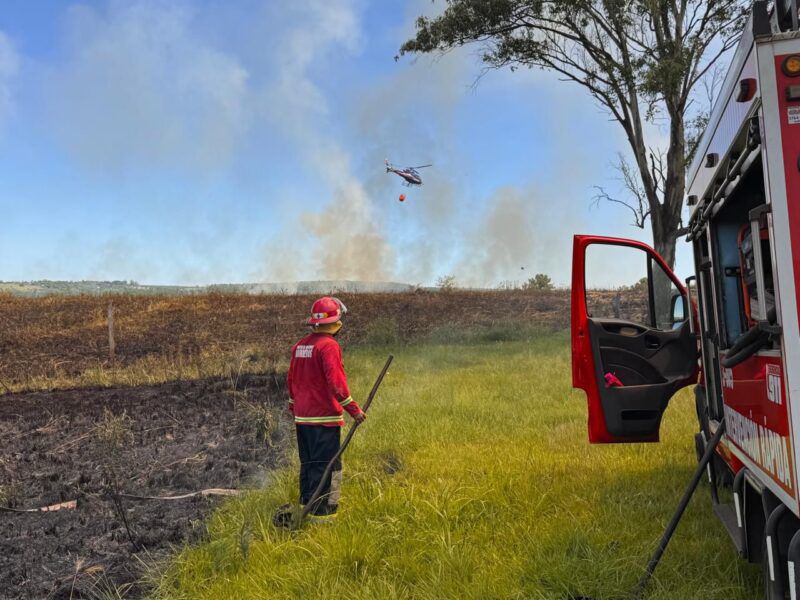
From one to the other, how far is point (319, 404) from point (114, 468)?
11.2ft

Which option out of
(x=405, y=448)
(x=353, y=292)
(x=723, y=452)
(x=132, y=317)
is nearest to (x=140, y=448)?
(x=405, y=448)

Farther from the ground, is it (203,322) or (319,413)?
(203,322)

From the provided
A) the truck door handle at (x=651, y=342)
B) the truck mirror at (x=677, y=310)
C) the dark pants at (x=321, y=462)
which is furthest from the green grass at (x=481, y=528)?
the truck mirror at (x=677, y=310)

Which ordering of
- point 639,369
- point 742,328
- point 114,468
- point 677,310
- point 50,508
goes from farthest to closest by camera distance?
point 114,468 < point 50,508 < point 677,310 < point 639,369 < point 742,328

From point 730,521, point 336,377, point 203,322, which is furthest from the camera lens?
point 203,322

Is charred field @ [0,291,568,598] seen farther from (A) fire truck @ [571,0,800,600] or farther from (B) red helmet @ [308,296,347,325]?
(A) fire truck @ [571,0,800,600]

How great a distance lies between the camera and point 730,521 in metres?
4.02

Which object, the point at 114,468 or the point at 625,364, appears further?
the point at 114,468

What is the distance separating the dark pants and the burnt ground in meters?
1.00

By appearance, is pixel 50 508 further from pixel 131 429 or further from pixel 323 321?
pixel 323 321

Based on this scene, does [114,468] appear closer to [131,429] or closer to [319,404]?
[131,429]

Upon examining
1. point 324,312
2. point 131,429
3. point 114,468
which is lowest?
point 114,468

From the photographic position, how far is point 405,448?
7133 mm

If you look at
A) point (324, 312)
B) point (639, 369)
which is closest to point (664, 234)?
point (639, 369)
